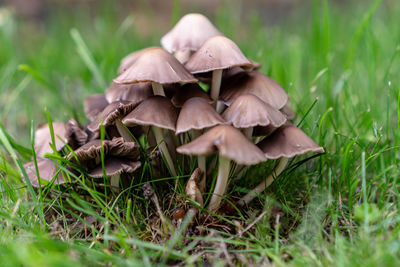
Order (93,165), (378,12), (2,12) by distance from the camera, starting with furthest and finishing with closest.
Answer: (378,12) → (2,12) → (93,165)

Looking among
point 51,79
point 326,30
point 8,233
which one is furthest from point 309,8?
point 8,233

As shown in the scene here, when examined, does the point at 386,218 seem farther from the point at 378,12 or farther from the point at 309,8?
the point at 309,8

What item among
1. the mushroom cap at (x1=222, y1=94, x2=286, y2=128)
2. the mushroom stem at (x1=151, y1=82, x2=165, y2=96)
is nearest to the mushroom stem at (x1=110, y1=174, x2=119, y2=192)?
the mushroom stem at (x1=151, y1=82, x2=165, y2=96)

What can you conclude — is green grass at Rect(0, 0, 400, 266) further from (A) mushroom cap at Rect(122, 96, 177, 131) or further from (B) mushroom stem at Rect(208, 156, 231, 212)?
(A) mushroom cap at Rect(122, 96, 177, 131)

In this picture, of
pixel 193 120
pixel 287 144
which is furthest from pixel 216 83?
pixel 287 144

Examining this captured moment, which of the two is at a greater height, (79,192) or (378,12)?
(378,12)

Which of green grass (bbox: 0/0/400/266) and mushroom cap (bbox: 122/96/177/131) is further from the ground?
mushroom cap (bbox: 122/96/177/131)

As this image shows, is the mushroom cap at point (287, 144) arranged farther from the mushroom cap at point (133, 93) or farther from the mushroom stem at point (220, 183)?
the mushroom cap at point (133, 93)
